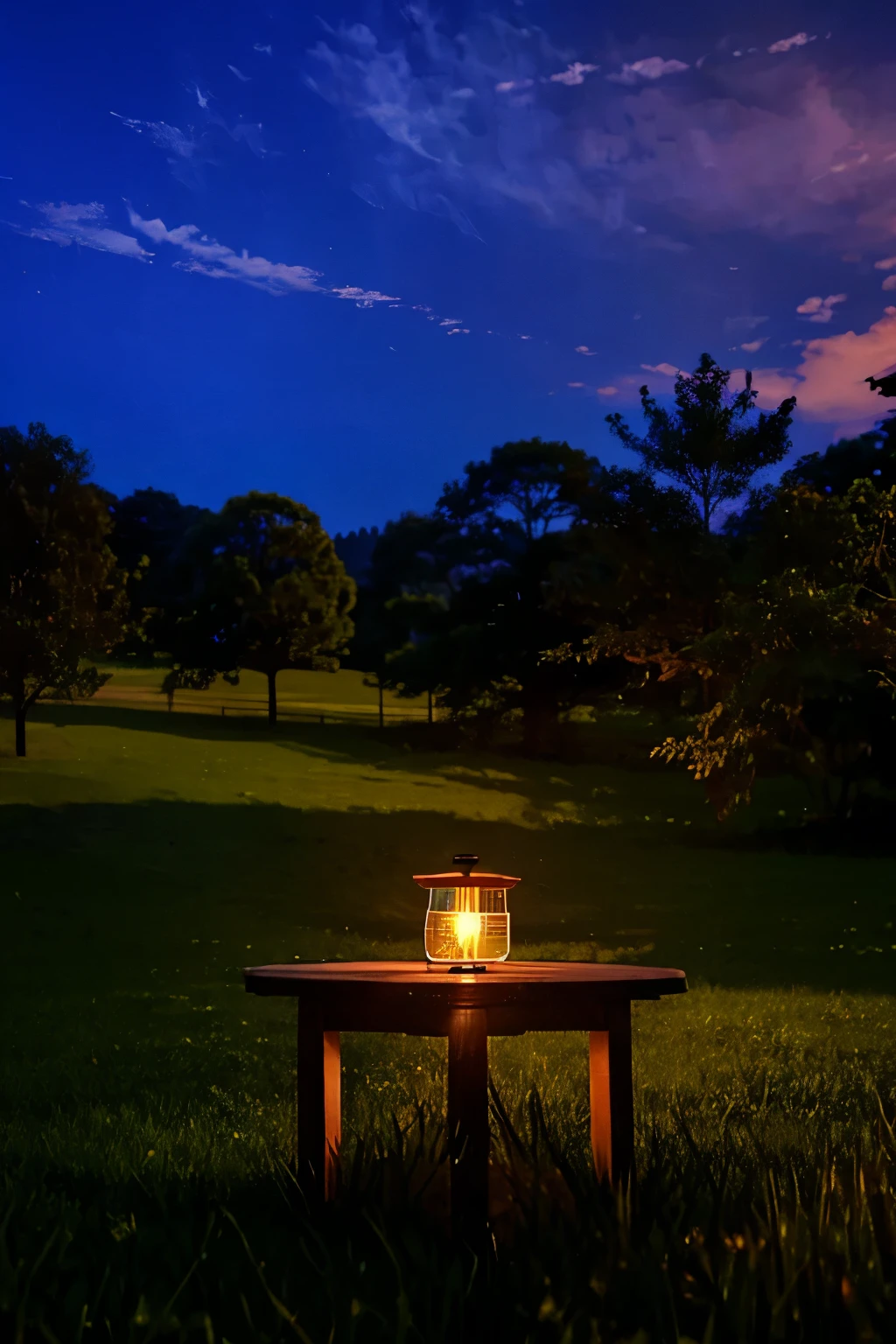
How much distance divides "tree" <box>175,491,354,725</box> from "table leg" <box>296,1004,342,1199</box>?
4819 cm

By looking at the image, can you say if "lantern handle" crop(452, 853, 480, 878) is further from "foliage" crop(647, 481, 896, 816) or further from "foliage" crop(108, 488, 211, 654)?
"foliage" crop(108, 488, 211, 654)

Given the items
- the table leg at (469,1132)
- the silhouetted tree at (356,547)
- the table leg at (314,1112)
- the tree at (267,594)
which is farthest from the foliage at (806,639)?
the silhouetted tree at (356,547)

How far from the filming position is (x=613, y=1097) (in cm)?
531

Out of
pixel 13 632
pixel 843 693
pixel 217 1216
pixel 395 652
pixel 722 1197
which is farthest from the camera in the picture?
pixel 395 652

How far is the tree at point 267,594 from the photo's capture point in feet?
175

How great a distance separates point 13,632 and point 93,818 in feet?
22.7

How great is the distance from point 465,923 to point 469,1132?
123cm

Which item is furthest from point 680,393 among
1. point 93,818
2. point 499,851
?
point 93,818

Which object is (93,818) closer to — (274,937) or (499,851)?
(499,851)

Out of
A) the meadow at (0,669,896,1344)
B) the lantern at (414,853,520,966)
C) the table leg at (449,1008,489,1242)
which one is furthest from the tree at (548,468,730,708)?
the table leg at (449,1008,489,1242)

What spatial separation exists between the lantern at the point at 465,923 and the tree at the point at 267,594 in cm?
4767

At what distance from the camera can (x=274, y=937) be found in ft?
58.6

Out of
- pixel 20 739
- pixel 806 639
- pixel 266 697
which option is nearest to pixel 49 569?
pixel 20 739

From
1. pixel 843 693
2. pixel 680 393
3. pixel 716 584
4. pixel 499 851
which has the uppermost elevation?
pixel 680 393
